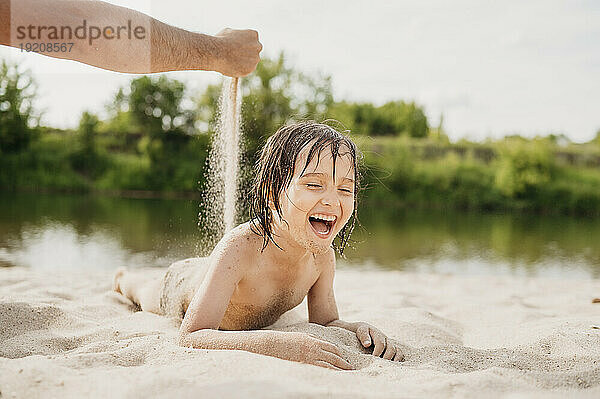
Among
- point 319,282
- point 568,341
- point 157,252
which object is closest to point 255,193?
point 319,282

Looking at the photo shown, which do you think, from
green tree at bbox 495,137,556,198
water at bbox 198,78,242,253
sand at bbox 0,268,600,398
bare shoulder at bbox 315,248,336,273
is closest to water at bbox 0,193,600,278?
water at bbox 198,78,242,253

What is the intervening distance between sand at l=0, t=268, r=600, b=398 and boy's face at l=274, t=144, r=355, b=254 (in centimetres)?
48

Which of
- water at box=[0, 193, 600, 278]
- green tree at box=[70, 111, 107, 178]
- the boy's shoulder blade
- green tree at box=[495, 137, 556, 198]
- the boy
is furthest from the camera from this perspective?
green tree at box=[495, 137, 556, 198]

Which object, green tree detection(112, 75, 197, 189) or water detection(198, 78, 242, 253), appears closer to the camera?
water detection(198, 78, 242, 253)

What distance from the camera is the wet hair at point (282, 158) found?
243cm

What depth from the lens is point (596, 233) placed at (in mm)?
15227

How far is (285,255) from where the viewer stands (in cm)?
260

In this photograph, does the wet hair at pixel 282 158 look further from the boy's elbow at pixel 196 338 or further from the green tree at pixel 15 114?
the green tree at pixel 15 114

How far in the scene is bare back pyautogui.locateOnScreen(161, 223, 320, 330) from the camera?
8.34 ft

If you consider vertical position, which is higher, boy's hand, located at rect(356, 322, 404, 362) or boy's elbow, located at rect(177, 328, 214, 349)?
boy's elbow, located at rect(177, 328, 214, 349)

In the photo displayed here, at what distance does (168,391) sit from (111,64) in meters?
1.52

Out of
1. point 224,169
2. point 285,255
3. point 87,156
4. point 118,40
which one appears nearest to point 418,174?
point 87,156

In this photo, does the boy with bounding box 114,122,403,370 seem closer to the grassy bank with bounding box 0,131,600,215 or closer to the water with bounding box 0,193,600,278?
the water with bounding box 0,193,600,278

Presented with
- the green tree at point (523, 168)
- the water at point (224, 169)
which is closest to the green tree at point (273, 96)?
the green tree at point (523, 168)
